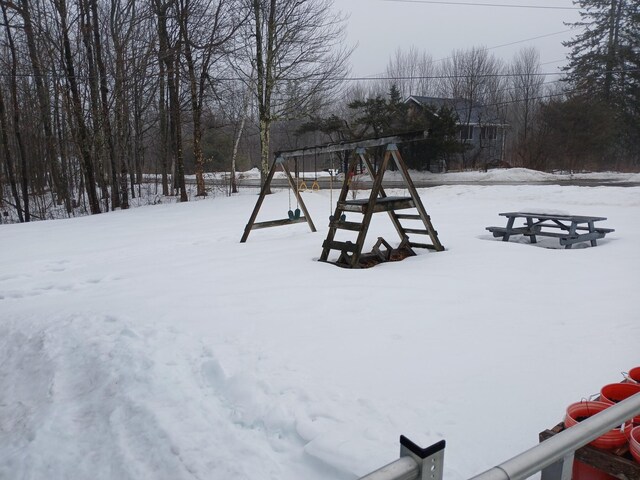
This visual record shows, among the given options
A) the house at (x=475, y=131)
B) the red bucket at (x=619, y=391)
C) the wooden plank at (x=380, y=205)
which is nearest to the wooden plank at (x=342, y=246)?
the wooden plank at (x=380, y=205)

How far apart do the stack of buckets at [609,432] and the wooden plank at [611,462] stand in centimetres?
3

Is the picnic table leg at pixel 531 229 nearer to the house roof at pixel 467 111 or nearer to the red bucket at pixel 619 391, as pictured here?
the red bucket at pixel 619 391

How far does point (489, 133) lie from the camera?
40.1 m

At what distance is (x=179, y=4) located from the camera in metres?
18.5

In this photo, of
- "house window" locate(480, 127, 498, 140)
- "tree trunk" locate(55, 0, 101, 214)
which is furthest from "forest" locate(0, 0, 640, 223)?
"house window" locate(480, 127, 498, 140)

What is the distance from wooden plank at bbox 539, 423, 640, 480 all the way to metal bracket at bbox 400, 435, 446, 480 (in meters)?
1.00

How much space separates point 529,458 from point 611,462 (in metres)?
0.79

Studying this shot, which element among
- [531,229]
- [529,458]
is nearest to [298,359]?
[529,458]

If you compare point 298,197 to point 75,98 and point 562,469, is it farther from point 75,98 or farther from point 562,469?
→ point 75,98

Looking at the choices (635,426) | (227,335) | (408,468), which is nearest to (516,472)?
(408,468)

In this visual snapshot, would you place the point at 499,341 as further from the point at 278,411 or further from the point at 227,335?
the point at 227,335

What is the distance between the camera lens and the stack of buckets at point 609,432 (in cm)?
180

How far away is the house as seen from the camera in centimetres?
3669

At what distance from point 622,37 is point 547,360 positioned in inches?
1601
